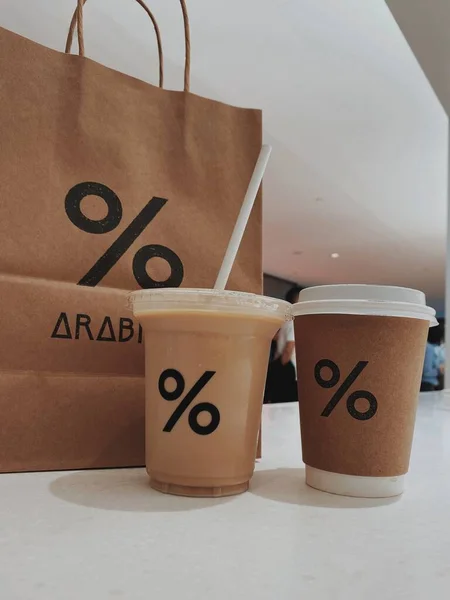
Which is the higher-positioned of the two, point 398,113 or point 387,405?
point 398,113

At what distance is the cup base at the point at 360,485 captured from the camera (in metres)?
0.49

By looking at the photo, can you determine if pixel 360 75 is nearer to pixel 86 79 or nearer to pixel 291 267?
pixel 86 79

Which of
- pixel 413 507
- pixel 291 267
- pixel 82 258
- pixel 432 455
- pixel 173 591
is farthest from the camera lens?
pixel 291 267

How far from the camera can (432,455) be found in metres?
0.73

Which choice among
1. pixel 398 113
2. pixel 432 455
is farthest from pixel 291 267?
pixel 432 455

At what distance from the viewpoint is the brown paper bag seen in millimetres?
556

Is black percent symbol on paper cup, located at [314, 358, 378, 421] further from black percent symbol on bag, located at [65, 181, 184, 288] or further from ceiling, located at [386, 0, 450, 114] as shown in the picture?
ceiling, located at [386, 0, 450, 114]

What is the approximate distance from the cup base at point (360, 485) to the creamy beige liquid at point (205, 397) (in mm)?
72

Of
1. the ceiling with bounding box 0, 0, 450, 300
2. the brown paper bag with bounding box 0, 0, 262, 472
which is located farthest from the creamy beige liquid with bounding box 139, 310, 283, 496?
the ceiling with bounding box 0, 0, 450, 300

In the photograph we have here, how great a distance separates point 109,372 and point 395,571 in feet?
1.17

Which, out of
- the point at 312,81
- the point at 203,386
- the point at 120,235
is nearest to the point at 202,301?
the point at 203,386

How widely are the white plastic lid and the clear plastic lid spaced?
5 centimetres

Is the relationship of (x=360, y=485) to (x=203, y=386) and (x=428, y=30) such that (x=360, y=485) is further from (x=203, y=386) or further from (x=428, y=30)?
(x=428, y=30)

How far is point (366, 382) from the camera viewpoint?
48 centimetres
